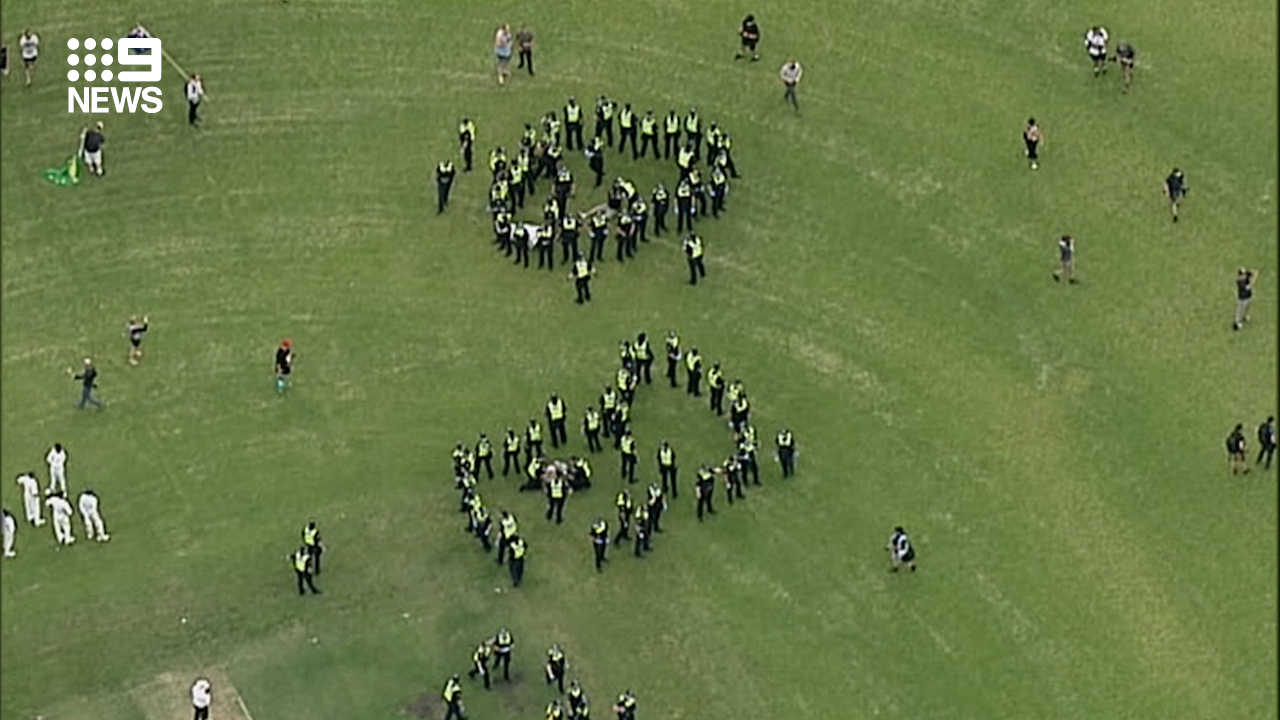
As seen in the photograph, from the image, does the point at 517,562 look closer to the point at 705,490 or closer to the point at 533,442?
the point at 533,442

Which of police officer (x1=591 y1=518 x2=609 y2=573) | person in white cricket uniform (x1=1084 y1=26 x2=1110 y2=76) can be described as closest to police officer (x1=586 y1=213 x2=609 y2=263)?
police officer (x1=591 y1=518 x2=609 y2=573)

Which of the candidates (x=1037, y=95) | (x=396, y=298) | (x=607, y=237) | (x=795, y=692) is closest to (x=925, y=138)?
(x=1037, y=95)

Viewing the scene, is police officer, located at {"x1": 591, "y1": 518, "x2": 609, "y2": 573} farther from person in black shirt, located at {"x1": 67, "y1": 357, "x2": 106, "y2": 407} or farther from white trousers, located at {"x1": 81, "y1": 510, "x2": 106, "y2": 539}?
person in black shirt, located at {"x1": 67, "y1": 357, "x2": 106, "y2": 407}

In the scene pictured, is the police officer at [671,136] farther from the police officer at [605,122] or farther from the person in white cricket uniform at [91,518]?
the person in white cricket uniform at [91,518]

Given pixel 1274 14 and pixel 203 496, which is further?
pixel 1274 14

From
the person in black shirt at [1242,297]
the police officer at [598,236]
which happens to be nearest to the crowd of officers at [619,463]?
the police officer at [598,236]

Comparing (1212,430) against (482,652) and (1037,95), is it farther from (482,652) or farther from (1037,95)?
(482,652)
